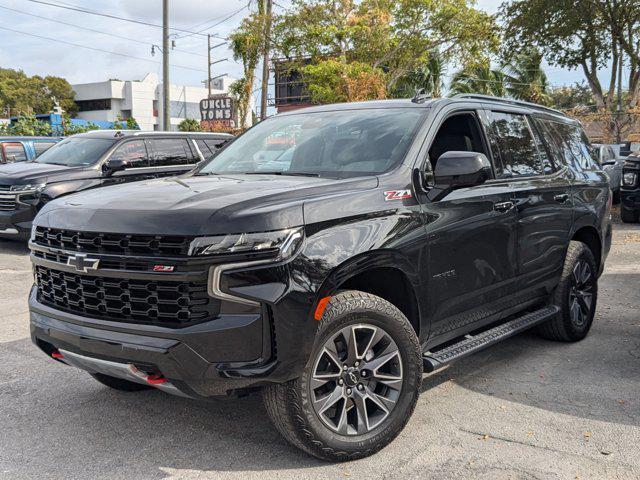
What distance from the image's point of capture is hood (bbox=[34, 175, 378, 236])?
9.57 ft

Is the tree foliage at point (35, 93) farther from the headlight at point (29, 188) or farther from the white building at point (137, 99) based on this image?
the headlight at point (29, 188)

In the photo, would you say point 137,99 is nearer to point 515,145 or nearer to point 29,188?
point 29,188

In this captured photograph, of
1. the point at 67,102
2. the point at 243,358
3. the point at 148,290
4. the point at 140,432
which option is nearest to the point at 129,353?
the point at 148,290

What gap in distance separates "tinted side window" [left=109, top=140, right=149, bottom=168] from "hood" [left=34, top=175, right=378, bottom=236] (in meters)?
7.26

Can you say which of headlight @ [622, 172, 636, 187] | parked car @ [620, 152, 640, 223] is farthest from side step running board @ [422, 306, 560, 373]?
headlight @ [622, 172, 636, 187]

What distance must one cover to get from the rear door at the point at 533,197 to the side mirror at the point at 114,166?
6584 millimetres

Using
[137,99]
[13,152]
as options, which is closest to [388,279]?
[13,152]

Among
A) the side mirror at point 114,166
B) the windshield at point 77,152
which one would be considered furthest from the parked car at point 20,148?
the side mirror at point 114,166

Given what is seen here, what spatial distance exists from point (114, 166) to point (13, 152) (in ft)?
19.4

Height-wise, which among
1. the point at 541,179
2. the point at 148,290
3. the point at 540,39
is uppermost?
the point at 540,39

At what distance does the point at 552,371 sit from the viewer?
474cm

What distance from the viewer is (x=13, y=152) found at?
1421cm

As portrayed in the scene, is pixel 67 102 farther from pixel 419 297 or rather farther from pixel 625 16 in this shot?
pixel 419 297

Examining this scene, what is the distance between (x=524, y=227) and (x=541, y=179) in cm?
55
